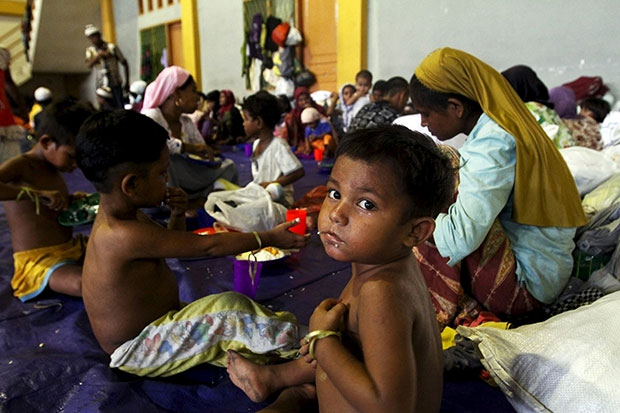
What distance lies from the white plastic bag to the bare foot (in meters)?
2.03

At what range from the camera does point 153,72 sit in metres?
12.6

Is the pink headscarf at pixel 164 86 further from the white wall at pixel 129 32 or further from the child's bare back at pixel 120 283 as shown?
the white wall at pixel 129 32

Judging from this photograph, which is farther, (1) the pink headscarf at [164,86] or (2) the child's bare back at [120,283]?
(1) the pink headscarf at [164,86]

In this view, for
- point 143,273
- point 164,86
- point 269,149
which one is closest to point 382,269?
point 143,273

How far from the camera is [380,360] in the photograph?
87 centimetres

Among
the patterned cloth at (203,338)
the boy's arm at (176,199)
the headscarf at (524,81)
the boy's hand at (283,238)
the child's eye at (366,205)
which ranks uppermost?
the headscarf at (524,81)

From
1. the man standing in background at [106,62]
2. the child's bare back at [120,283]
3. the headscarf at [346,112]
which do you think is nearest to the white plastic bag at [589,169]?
the child's bare back at [120,283]

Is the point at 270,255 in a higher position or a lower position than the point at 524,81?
lower

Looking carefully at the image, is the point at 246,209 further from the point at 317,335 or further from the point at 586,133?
the point at 586,133

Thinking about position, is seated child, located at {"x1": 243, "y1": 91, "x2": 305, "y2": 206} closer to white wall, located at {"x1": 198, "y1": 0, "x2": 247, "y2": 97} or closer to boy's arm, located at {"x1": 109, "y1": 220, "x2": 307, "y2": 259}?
boy's arm, located at {"x1": 109, "y1": 220, "x2": 307, "y2": 259}

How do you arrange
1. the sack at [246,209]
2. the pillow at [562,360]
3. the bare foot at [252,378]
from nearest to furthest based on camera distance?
the pillow at [562,360] → the bare foot at [252,378] → the sack at [246,209]

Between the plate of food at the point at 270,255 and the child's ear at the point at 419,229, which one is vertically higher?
the child's ear at the point at 419,229

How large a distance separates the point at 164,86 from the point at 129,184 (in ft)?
6.83

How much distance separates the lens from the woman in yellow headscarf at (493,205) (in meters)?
1.59
